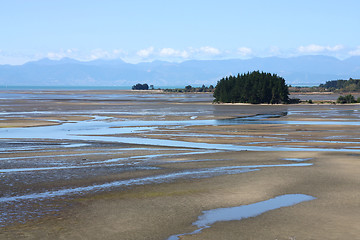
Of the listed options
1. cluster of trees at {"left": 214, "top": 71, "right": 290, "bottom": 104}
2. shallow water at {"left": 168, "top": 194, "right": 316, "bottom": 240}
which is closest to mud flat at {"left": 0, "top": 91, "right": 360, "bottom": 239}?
shallow water at {"left": 168, "top": 194, "right": 316, "bottom": 240}

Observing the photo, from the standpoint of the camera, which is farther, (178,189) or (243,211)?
(178,189)

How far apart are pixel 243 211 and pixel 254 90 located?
8303cm

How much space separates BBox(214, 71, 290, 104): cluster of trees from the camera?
9561 cm

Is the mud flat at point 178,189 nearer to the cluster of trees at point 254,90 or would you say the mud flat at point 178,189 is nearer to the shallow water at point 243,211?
the shallow water at point 243,211

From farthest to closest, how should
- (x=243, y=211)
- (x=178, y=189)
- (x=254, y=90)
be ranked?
(x=254, y=90) → (x=178, y=189) → (x=243, y=211)

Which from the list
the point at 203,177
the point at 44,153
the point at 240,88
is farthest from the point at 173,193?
the point at 240,88

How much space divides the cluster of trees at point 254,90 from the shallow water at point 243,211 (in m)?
80.4

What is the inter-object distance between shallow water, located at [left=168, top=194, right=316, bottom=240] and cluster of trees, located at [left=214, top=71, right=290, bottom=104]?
80.4 metres

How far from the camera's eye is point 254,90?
96375mm

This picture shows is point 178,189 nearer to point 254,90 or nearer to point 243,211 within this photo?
point 243,211

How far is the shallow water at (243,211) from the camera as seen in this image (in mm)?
13266

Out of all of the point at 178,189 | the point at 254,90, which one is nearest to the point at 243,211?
the point at 178,189

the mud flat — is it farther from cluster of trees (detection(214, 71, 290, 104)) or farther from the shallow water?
cluster of trees (detection(214, 71, 290, 104))

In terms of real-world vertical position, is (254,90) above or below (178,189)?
above
